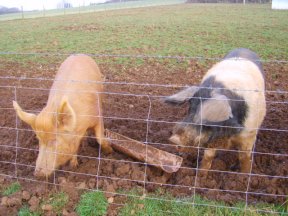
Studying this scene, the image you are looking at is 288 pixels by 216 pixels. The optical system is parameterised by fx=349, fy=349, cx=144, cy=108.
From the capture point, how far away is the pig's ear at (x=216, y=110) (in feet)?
10.8

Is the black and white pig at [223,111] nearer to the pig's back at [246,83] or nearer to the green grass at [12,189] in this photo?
the pig's back at [246,83]

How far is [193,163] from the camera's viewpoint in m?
4.38

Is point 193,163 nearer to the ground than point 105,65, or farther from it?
nearer to the ground

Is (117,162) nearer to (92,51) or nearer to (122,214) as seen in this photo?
(122,214)

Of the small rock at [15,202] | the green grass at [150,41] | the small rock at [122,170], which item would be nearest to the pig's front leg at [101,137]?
the small rock at [122,170]

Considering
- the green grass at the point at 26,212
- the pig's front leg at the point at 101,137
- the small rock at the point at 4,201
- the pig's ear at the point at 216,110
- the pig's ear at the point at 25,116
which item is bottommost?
the green grass at the point at 26,212

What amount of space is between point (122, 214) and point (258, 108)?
1.93 m

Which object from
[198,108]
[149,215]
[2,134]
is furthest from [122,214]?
[2,134]

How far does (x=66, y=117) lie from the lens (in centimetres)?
374

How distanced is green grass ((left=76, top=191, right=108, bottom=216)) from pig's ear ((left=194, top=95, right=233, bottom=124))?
1.26 metres

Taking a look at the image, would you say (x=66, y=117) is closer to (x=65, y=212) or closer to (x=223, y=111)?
(x=65, y=212)

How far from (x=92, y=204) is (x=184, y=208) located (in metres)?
0.92

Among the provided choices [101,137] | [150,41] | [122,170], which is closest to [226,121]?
[122,170]

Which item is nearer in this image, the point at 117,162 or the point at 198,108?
the point at 198,108
